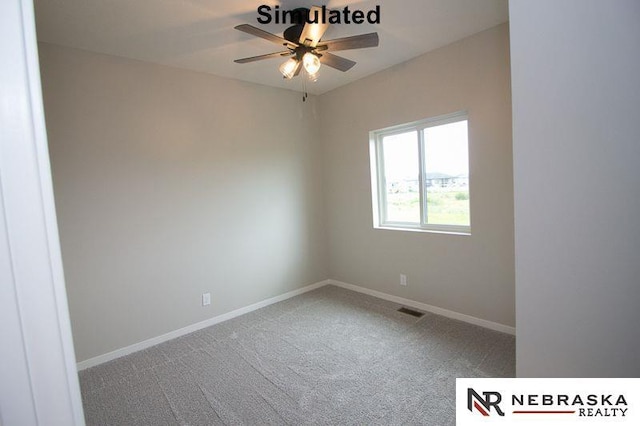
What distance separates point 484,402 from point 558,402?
1.02 ft

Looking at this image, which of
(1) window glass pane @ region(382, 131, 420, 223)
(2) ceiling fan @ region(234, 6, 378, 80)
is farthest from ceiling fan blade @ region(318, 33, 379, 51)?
(1) window glass pane @ region(382, 131, 420, 223)

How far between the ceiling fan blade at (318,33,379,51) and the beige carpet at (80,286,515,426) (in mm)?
2384

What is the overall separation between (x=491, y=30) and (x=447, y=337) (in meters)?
2.73

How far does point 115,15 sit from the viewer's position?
202 cm

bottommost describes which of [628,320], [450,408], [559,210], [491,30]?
[450,408]

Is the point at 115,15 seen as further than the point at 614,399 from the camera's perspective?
Yes

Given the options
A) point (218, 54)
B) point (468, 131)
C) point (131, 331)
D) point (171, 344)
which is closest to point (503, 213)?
point (468, 131)

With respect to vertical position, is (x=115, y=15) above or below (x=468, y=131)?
above

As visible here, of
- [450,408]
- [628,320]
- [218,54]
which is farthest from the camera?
[218,54]

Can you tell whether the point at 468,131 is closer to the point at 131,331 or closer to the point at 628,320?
the point at 628,320

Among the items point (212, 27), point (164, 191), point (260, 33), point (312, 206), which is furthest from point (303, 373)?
point (212, 27)

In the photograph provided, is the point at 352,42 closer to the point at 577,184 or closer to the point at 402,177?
the point at 577,184

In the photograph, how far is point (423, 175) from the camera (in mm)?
3256

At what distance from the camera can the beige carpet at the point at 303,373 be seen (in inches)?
72.7
